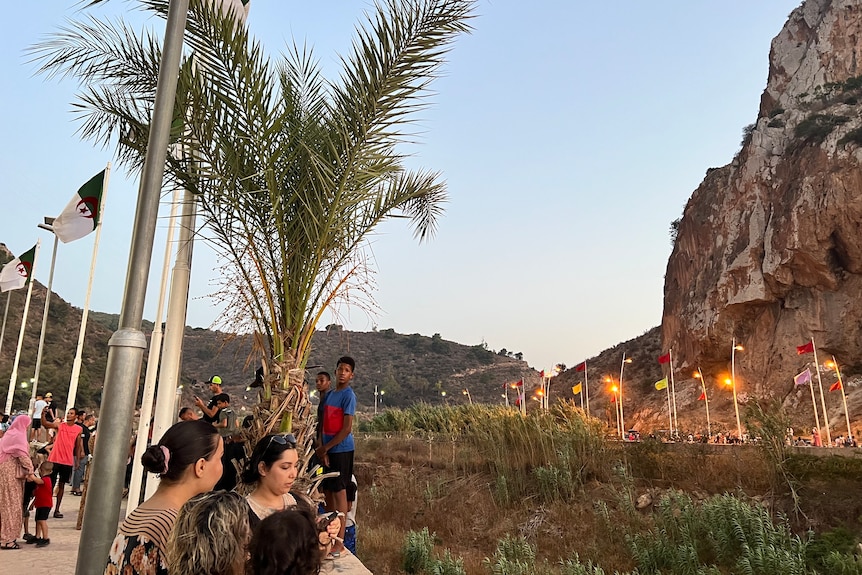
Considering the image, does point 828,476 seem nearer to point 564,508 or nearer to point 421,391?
point 564,508

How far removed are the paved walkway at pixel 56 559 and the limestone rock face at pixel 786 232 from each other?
27.2m

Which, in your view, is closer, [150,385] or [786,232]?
[150,385]

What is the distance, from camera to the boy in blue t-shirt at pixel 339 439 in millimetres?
5348

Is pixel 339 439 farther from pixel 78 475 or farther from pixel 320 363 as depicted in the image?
pixel 320 363

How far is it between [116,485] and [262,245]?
9.82ft

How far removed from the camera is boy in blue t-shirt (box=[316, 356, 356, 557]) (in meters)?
5.35

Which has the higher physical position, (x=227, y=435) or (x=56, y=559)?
(x=227, y=435)

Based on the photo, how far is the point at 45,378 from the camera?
103ft

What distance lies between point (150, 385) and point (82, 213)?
7158 mm

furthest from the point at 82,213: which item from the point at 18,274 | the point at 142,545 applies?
the point at 142,545

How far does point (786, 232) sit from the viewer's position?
26594 mm

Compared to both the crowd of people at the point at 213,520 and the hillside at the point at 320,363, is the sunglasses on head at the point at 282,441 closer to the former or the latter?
the crowd of people at the point at 213,520

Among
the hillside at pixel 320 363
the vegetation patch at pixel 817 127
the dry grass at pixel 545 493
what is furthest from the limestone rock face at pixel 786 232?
the dry grass at pixel 545 493

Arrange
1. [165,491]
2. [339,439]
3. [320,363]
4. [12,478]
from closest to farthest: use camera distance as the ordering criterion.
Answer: [165,491]
[339,439]
[12,478]
[320,363]
